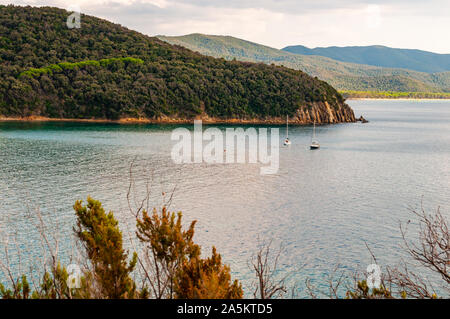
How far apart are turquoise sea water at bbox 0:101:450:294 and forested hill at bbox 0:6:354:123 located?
74.7 ft

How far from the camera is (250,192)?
109ft

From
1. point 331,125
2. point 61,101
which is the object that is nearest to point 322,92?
point 331,125

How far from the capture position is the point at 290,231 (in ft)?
78.6

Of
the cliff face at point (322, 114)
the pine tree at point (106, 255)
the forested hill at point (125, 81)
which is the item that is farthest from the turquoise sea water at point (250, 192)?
the cliff face at point (322, 114)

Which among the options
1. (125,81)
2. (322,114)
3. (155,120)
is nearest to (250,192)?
(155,120)

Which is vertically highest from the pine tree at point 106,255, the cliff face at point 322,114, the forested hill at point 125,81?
the forested hill at point 125,81

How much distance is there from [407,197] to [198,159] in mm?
22300

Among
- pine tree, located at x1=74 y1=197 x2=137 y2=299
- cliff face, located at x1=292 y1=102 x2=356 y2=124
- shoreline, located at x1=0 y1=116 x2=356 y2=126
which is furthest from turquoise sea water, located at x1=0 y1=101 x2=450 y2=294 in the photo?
cliff face, located at x1=292 y1=102 x2=356 y2=124

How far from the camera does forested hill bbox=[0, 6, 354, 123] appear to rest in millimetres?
84000

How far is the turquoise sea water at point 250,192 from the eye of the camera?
2105 cm

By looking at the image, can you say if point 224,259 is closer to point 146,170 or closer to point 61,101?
point 146,170

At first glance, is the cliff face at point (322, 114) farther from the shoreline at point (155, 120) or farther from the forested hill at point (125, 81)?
the shoreline at point (155, 120)

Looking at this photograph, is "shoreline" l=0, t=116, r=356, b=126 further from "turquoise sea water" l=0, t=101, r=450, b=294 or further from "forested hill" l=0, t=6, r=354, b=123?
"turquoise sea water" l=0, t=101, r=450, b=294

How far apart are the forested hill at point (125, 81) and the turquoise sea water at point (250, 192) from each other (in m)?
22.8
